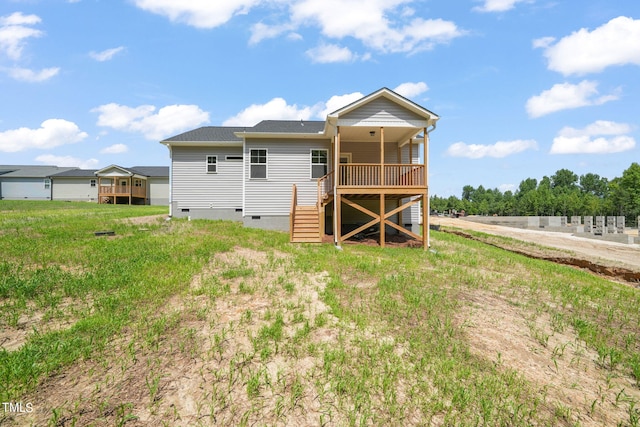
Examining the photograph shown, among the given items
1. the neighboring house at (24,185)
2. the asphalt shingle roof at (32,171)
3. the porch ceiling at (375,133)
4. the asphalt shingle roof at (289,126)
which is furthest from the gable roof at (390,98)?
the asphalt shingle roof at (32,171)

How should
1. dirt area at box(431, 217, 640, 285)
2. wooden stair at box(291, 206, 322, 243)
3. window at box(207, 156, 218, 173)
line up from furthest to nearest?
1. window at box(207, 156, 218, 173)
2. dirt area at box(431, 217, 640, 285)
3. wooden stair at box(291, 206, 322, 243)

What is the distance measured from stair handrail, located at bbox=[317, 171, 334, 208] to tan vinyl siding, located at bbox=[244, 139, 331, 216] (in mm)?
504

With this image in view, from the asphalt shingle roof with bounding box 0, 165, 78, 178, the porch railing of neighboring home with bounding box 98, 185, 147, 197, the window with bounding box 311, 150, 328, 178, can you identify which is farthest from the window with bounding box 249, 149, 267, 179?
the asphalt shingle roof with bounding box 0, 165, 78, 178

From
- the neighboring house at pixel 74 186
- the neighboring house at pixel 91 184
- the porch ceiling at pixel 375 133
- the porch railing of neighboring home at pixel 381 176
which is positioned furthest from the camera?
the neighboring house at pixel 74 186

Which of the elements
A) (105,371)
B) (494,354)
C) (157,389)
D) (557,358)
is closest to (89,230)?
(105,371)

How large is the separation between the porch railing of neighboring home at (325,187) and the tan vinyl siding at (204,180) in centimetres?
484

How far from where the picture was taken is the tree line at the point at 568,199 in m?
52.2

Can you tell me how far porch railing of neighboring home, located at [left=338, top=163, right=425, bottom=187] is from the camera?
12875mm

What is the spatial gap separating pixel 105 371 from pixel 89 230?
10.1m

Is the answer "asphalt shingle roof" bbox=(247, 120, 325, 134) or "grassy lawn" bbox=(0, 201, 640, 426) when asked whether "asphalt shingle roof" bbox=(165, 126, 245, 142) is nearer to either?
"asphalt shingle roof" bbox=(247, 120, 325, 134)

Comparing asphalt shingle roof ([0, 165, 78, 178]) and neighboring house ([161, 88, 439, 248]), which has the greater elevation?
asphalt shingle roof ([0, 165, 78, 178])

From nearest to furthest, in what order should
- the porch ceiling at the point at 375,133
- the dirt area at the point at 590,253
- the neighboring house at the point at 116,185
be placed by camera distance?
the porch ceiling at the point at 375,133, the dirt area at the point at 590,253, the neighboring house at the point at 116,185

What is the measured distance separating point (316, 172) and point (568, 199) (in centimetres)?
7727

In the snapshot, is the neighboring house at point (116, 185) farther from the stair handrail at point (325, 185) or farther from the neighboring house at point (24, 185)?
the stair handrail at point (325, 185)
